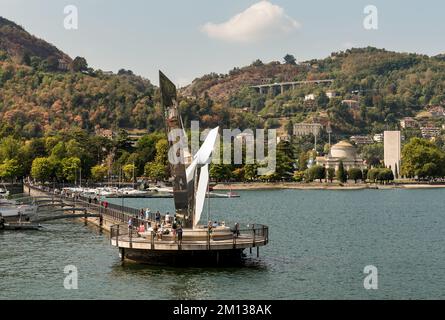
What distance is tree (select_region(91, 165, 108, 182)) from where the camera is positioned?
163125 mm

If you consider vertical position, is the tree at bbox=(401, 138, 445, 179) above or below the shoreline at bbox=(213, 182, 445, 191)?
above

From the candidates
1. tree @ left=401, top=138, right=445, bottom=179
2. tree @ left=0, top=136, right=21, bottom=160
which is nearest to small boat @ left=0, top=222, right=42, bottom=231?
tree @ left=0, top=136, right=21, bottom=160

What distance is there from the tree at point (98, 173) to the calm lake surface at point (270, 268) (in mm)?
89113

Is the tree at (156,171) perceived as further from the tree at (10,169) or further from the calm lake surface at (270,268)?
the calm lake surface at (270,268)

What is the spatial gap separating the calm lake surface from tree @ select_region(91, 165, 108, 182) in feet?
292

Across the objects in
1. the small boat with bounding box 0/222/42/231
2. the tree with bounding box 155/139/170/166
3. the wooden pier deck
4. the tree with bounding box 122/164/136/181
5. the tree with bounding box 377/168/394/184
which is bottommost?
the small boat with bounding box 0/222/42/231

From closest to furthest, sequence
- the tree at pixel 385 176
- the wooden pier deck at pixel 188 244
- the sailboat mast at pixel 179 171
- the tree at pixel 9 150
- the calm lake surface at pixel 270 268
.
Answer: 1. the calm lake surface at pixel 270 268
2. the wooden pier deck at pixel 188 244
3. the sailboat mast at pixel 179 171
4. the tree at pixel 9 150
5. the tree at pixel 385 176

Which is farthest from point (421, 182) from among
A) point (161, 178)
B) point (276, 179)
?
point (161, 178)

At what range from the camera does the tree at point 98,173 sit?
163125 millimetres

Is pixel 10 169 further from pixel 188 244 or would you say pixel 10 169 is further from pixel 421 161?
pixel 188 244

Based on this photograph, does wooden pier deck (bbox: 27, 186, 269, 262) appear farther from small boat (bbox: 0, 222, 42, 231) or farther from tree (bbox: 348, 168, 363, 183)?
tree (bbox: 348, 168, 363, 183)

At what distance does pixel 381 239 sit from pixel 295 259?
1559cm

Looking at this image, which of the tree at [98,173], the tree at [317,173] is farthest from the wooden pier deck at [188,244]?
the tree at [317,173]
